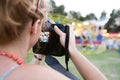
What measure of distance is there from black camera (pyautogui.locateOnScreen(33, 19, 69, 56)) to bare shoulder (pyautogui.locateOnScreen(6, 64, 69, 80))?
0.15 metres

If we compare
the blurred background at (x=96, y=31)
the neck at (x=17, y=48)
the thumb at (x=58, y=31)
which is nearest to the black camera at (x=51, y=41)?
the thumb at (x=58, y=31)

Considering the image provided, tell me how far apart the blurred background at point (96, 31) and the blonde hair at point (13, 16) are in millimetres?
1004

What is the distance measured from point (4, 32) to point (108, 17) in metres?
1.52

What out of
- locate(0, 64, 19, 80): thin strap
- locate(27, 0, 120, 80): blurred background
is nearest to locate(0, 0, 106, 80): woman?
locate(0, 64, 19, 80): thin strap

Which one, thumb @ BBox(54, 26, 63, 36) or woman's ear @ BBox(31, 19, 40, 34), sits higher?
woman's ear @ BBox(31, 19, 40, 34)

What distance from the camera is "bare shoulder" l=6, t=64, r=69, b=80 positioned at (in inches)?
19.2

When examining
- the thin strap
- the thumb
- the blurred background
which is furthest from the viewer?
the blurred background

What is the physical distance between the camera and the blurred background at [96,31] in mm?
1896

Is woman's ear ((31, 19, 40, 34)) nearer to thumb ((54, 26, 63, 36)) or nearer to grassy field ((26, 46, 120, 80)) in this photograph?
thumb ((54, 26, 63, 36))

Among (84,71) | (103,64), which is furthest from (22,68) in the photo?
(103,64)

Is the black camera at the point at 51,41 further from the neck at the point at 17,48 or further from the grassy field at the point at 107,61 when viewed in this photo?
the grassy field at the point at 107,61

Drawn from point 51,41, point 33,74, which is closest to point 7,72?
point 33,74

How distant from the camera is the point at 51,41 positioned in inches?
25.5

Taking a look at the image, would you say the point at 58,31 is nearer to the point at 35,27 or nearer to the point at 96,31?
the point at 35,27
